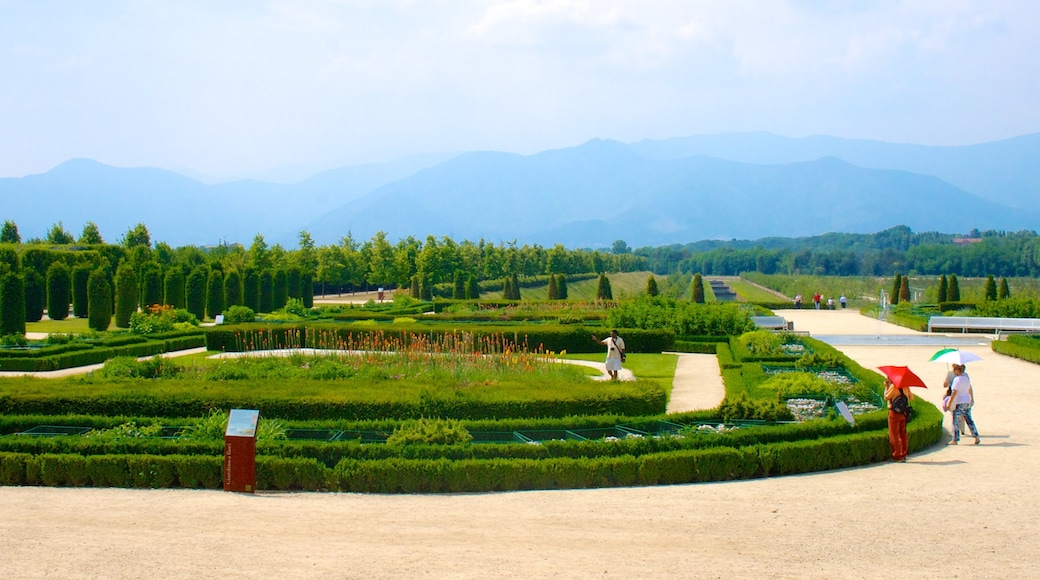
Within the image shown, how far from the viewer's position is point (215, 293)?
34.8 m

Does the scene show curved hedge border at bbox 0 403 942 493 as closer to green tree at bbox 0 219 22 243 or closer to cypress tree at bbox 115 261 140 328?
cypress tree at bbox 115 261 140 328

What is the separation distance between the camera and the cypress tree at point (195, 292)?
1345 inches

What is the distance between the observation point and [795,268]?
394 feet

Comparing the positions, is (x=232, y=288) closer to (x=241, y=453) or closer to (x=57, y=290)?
(x=57, y=290)

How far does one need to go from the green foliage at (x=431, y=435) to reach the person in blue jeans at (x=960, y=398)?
621 cm

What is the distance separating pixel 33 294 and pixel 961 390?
30.7 metres

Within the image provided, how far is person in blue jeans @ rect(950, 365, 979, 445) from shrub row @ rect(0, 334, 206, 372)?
55.8 feet

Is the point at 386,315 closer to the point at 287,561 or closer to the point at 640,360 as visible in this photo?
the point at 640,360

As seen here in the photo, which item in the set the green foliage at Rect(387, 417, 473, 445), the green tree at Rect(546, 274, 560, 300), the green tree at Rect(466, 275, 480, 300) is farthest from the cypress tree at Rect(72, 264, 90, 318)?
the green foliage at Rect(387, 417, 473, 445)

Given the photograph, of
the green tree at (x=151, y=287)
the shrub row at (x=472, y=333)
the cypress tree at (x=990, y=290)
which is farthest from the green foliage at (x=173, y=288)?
the cypress tree at (x=990, y=290)

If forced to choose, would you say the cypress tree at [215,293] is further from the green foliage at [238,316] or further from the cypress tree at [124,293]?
the green foliage at [238,316]

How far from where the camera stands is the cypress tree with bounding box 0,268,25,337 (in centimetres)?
2591

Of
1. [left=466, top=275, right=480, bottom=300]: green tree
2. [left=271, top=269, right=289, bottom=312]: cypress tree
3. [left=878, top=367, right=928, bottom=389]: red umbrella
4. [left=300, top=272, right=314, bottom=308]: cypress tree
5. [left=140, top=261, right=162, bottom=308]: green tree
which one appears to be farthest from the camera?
[left=466, top=275, right=480, bottom=300]: green tree

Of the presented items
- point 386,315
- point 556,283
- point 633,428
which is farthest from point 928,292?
point 633,428
